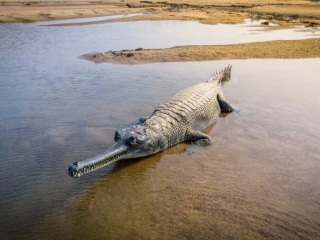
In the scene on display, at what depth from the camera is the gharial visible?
391cm

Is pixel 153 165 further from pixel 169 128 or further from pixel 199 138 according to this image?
pixel 199 138

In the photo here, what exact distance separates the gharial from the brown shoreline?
3.90 m

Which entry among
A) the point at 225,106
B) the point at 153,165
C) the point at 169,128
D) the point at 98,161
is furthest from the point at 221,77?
the point at 98,161

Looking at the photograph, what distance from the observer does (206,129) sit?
5539mm

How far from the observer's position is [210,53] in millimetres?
10906

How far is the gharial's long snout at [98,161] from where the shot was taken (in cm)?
330

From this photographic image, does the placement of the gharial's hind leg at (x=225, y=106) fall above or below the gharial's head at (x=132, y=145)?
below

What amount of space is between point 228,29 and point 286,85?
10615 mm

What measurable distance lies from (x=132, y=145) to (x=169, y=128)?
80cm

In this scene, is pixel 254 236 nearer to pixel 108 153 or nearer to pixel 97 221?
pixel 97 221

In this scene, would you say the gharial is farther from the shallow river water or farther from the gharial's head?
the shallow river water

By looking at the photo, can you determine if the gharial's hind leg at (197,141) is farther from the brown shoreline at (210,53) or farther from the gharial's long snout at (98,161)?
the brown shoreline at (210,53)

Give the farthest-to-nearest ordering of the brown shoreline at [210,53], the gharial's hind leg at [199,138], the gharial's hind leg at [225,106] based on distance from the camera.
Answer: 1. the brown shoreline at [210,53]
2. the gharial's hind leg at [225,106]
3. the gharial's hind leg at [199,138]

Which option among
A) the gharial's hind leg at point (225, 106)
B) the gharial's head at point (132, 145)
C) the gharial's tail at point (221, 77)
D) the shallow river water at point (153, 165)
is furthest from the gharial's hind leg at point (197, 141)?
the gharial's tail at point (221, 77)
